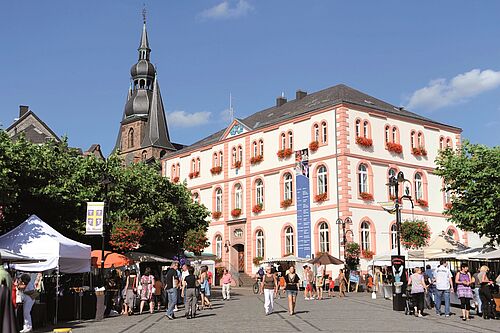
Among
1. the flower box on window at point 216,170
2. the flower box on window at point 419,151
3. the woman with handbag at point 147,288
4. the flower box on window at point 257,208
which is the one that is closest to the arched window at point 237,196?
the flower box on window at point 257,208

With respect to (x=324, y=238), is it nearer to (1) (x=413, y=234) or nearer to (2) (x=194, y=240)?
(1) (x=413, y=234)

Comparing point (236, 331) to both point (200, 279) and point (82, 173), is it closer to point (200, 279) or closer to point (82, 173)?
point (200, 279)

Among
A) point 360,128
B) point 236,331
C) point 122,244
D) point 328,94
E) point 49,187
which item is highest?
point 328,94

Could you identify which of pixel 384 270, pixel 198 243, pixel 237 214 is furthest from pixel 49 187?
pixel 237 214

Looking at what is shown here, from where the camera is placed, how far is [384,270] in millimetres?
38969

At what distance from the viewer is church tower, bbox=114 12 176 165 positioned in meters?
85.1

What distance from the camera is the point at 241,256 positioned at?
50.5 metres

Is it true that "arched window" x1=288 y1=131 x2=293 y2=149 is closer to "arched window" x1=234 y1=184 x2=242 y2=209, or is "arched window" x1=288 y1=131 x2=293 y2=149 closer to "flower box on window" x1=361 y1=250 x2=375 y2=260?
"arched window" x1=234 y1=184 x2=242 y2=209

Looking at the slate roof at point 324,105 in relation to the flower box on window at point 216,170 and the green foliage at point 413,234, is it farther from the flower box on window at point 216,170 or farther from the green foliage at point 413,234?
the green foliage at point 413,234

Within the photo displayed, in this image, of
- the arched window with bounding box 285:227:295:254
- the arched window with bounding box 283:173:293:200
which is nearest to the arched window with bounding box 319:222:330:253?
the arched window with bounding box 285:227:295:254

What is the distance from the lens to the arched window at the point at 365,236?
41.9 m

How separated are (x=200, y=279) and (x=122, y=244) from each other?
404 cm

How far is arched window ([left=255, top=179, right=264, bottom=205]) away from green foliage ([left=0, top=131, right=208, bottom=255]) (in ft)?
38.6

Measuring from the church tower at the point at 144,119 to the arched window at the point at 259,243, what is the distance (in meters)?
38.1
